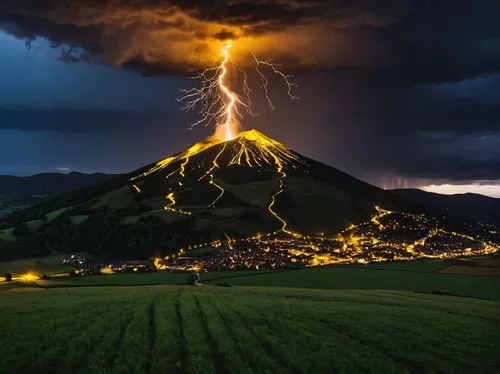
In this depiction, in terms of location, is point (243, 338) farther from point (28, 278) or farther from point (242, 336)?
point (28, 278)

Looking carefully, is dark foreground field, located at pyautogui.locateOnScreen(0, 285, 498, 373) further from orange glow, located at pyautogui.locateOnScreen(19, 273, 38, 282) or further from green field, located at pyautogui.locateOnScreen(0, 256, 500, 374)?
orange glow, located at pyautogui.locateOnScreen(19, 273, 38, 282)

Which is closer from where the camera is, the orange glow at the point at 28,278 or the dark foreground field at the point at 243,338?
the dark foreground field at the point at 243,338

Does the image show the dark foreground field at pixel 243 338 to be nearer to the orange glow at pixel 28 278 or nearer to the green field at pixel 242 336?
the green field at pixel 242 336

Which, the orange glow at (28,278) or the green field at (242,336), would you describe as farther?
the orange glow at (28,278)

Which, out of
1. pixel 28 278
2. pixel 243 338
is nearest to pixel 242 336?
pixel 243 338

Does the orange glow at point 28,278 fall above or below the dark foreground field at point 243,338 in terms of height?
below

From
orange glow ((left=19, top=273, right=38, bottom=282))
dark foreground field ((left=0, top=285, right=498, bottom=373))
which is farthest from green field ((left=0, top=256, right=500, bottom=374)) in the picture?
orange glow ((left=19, top=273, right=38, bottom=282))

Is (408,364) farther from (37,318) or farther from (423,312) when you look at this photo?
(37,318)

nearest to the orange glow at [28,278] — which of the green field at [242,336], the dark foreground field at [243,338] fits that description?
the green field at [242,336]

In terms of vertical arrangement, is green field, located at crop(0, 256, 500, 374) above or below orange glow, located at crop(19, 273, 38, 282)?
above
